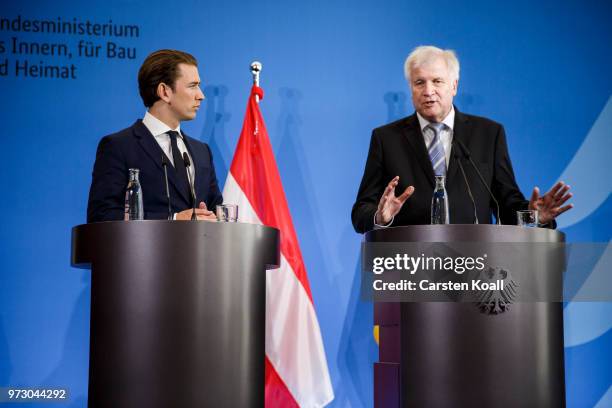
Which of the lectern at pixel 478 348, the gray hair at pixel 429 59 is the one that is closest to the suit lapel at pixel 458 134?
the gray hair at pixel 429 59

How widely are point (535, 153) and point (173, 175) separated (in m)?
2.29

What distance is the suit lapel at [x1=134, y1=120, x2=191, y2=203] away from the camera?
3.12 metres

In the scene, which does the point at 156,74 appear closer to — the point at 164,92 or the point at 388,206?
the point at 164,92

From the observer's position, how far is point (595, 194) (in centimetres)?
441

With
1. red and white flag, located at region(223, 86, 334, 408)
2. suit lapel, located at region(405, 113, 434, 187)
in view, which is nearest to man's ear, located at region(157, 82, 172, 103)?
red and white flag, located at region(223, 86, 334, 408)

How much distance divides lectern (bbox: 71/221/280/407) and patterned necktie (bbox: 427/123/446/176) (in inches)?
44.2

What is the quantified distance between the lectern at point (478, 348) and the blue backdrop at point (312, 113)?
1.74 m

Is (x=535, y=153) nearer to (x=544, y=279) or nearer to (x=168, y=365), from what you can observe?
(x=544, y=279)

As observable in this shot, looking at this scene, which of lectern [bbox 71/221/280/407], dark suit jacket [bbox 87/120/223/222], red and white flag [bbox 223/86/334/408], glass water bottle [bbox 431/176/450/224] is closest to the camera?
lectern [bbox 71/221/280/407]

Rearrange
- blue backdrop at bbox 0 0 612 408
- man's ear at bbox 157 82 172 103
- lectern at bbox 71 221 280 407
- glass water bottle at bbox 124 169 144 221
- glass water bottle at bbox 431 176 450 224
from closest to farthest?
lectern at bbox 71 221 280 407
glass water bottle at bbox 124 169 144 221
glass water bottle at bbox 431 176 450 224
man's ear at bbox 157 82 172 103
blue backdrop at bbox 0 0 612 408

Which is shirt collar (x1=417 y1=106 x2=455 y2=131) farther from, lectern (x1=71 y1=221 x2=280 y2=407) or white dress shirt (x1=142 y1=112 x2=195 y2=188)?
lectern (x1=71 y1=221 x2=280 y2=407)

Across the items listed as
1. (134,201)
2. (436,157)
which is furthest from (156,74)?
(436,157)

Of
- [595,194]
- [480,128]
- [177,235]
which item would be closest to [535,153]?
[595,194]

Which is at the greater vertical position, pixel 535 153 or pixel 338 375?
pixel 535 153
